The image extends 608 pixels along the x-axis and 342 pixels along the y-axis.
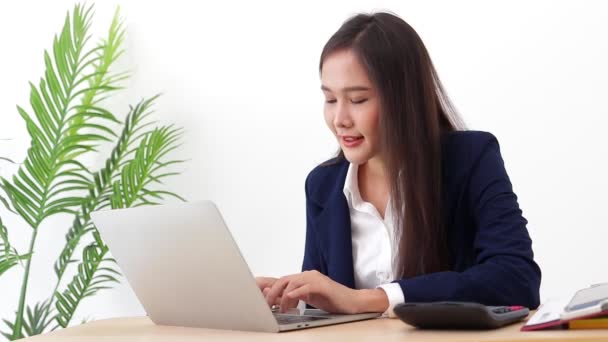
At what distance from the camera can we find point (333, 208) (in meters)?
2.16

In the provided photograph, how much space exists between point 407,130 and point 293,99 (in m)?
1.91

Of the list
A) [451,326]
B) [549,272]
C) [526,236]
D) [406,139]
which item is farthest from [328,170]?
[549,272]

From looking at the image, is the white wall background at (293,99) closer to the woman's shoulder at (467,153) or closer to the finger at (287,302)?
the woman's shoulder at (467,153)

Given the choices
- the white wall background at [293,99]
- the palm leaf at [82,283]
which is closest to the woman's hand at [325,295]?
the white wall background at [293,99]

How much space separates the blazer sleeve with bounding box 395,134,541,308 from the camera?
1.70 metres

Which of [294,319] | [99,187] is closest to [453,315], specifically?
[294,319]

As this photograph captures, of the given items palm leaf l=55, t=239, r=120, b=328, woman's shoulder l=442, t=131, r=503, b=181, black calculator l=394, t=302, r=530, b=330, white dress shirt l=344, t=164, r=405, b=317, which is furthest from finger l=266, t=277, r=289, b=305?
palm leaf l=55, t=239, r=120, b=328

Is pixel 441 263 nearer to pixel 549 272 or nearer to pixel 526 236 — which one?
pixel 526 236

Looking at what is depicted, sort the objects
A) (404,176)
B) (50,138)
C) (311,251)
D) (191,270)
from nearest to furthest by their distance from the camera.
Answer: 1. (191,270)
2. (404,176)
3. (311,251)
4. (50,138)

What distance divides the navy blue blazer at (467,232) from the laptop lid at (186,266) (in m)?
0.34

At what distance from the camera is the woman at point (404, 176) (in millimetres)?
1960

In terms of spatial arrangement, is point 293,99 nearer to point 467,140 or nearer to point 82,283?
point 82,283

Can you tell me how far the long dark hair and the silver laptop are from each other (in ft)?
1.13

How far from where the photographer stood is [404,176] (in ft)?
6.56
